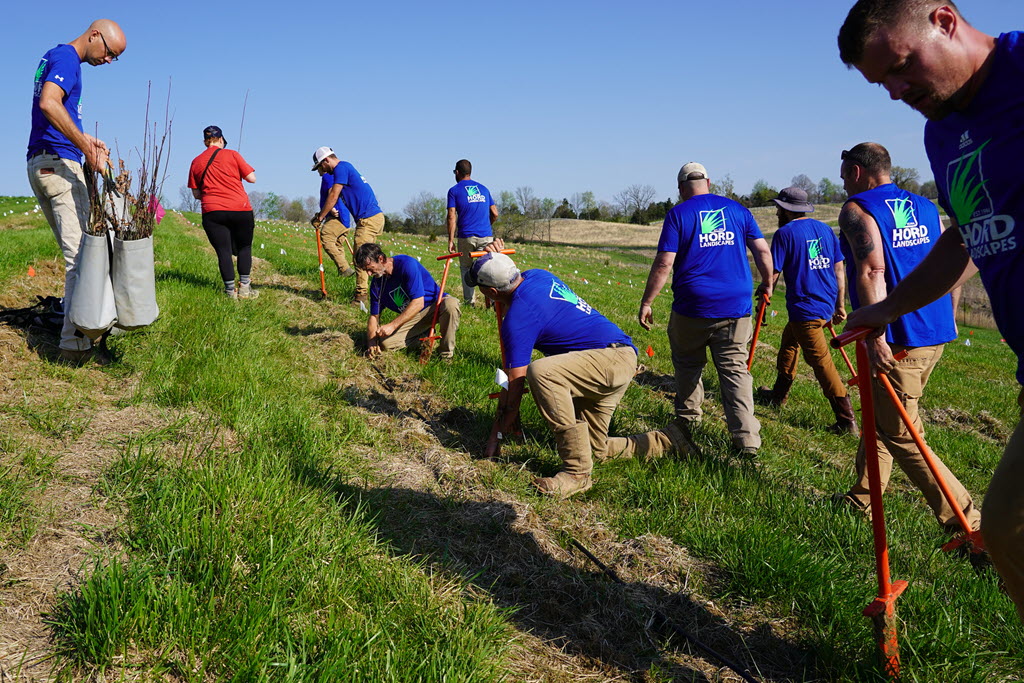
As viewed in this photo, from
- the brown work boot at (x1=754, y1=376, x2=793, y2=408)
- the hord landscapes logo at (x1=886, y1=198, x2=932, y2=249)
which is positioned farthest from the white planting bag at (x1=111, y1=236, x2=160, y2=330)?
the brown work boot at (x1=754, y1=376, x2=793, y2=408)

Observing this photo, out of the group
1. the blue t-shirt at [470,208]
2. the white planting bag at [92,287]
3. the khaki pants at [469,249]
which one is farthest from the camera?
the blue t-shirt at [470,208]

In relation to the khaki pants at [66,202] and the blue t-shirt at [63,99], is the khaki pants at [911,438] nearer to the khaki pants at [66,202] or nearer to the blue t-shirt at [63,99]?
the khaki pants at [66,202]

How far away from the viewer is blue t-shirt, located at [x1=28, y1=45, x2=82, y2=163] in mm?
4641

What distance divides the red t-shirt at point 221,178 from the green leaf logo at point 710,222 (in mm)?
6590

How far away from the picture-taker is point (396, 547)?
3404 millimetres

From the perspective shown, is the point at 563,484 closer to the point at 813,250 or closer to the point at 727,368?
the point at 727,368

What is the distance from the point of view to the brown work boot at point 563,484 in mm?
4316

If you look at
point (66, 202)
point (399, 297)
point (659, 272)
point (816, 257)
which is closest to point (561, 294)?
point (659, 272)

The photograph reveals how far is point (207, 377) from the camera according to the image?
5.00 meters

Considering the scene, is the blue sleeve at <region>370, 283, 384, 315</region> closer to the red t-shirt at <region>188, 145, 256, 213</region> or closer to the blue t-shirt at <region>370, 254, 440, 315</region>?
the blue t-shirt at <region>370, 254, 440, 315</region>

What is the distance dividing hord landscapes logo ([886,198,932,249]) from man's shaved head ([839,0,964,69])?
2271mm

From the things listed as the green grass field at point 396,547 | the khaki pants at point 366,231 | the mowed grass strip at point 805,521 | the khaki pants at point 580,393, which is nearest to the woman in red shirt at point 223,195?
the khaki pants at point 366,231

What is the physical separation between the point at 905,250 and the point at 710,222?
164cm

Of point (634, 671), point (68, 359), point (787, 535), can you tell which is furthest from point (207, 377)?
point (787, 535)
